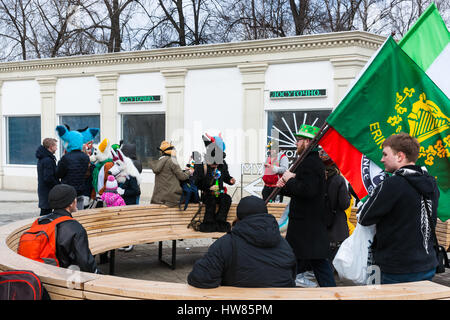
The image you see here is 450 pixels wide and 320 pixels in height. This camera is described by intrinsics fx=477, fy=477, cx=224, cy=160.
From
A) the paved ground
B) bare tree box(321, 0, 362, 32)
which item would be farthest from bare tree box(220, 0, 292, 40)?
the paved ground

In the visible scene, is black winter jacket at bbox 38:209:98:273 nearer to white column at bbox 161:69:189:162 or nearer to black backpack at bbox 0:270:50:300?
black backpack at bbox 0:270:50:300

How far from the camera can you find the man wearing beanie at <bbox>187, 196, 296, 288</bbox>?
8.98ft

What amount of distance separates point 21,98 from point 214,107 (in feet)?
26.3

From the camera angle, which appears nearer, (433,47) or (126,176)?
(433,47)

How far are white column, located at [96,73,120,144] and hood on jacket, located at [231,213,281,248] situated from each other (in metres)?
13.1

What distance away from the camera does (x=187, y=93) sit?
14.4 m

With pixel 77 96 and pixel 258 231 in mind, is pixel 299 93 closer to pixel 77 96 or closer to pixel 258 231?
pixel 77 96

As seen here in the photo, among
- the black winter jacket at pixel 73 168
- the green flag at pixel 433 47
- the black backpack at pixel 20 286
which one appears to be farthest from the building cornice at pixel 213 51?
the black backpack at pixel 20 286

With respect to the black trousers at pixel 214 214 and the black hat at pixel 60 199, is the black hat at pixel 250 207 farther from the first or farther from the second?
the black trousers at pixel 214 214

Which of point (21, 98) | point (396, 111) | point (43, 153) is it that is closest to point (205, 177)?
point (43, 153)

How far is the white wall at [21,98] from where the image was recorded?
674 inches

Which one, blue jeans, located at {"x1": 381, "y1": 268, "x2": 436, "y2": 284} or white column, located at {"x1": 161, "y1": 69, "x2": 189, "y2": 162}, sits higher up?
white column, located at {"x1": 161, "y1": 69, "x2": 189, "y2": 162}

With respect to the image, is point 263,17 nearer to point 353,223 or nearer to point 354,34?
point 354,34
